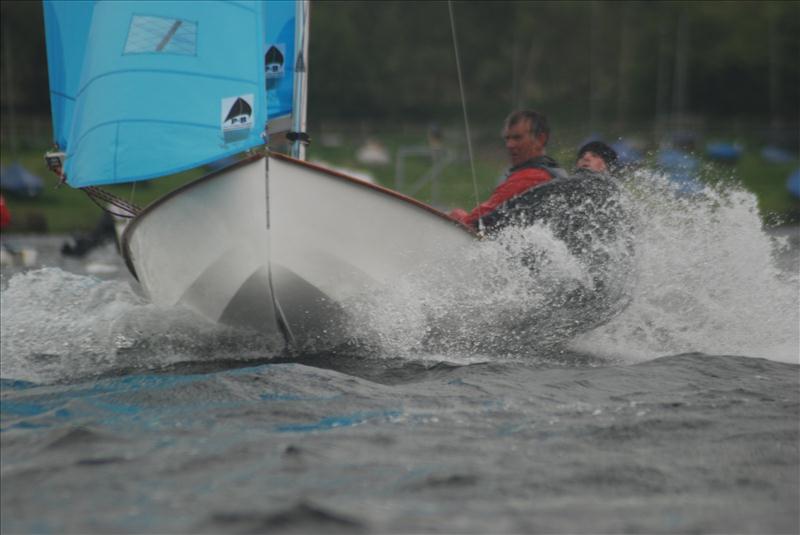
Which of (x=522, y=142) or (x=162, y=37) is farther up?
(x=162, y=37)

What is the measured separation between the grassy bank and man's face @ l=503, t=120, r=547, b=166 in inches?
417

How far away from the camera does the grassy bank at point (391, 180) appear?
26812mm

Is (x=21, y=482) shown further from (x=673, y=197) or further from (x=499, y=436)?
(x=673, y=197)

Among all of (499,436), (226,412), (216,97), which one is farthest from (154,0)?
(499,436)

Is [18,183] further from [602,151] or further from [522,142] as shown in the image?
[522,142]

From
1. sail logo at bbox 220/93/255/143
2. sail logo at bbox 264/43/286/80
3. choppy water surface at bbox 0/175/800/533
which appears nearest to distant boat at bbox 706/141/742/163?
choppy water surface at bbox 0/175/800/533

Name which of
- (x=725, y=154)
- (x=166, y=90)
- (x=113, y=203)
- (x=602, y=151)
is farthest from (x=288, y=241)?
(x=725, y=154)

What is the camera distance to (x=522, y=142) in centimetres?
711

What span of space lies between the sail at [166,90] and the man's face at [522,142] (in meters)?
1.64

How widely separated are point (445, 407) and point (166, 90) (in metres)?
2.41

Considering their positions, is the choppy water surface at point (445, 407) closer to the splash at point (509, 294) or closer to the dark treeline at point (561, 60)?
the splash at point (509, 294)

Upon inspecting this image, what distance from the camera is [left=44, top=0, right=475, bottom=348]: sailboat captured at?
5902mm

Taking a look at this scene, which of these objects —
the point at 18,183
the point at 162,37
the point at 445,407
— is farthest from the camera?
the point at 18,183

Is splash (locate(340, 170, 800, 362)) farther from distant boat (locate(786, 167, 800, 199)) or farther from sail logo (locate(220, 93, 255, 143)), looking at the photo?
distant boat (locate(786, 167, 800, 199))
